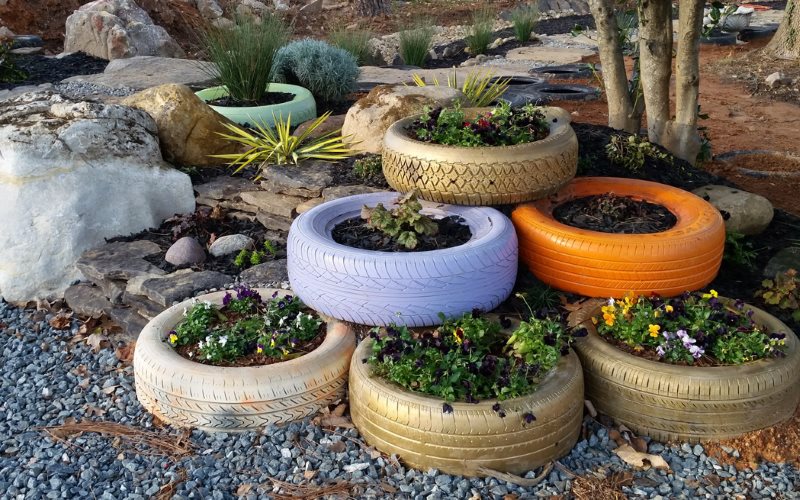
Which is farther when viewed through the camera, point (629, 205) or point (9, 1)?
point (9, 1)

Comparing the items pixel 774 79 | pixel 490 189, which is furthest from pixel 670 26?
pixel 774 79

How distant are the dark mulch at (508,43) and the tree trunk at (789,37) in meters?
3.17

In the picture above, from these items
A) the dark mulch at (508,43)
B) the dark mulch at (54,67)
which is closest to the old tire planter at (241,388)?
the dark mulch at (54,67)

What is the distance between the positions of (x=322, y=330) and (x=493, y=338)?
0.83m

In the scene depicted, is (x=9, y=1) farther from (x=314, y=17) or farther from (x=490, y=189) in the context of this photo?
(x=490, y=189)

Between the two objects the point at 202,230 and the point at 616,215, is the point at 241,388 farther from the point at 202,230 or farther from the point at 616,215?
the point at 616,215

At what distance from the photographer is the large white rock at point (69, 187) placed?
4.57 meters

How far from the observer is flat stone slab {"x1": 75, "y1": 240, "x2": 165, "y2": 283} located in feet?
14.4

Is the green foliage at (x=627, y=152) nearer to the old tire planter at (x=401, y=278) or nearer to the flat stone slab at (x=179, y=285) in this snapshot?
the old tire planter at (x=401, y=278)

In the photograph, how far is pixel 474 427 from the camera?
2.82 metres

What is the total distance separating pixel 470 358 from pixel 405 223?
0.95 meters

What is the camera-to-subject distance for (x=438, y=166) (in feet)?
12.7

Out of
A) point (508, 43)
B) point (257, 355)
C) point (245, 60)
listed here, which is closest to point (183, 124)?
point (245, 60)

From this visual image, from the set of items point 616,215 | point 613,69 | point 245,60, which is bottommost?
point 616,215
